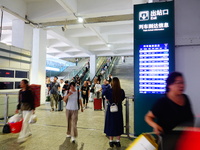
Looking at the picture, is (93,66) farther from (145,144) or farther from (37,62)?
(145,144)

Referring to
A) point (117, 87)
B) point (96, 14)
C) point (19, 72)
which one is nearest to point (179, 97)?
point (117, 87)

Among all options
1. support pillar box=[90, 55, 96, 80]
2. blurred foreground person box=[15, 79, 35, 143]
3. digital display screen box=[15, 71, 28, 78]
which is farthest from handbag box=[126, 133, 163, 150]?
support pillar box=[90, 55, 96, 80]

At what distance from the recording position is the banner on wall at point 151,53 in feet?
10.9

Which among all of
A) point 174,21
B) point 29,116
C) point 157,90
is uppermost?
point 174,21

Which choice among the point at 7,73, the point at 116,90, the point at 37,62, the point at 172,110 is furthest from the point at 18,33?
the point at 172,110

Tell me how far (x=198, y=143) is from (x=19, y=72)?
760cm

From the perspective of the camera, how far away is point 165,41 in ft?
11.0

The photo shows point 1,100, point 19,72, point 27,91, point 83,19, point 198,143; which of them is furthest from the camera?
point 83,19

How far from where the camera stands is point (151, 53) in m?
3.42

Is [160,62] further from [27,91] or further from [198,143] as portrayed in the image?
[27,91]

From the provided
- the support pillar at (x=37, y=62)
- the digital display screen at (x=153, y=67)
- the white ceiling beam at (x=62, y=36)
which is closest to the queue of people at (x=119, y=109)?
the digital display screen at (x=153, y=67)

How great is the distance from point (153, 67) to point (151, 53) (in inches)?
13.2

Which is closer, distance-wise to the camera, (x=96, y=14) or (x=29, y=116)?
(x=29, y=116)

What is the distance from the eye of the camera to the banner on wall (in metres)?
3.32
